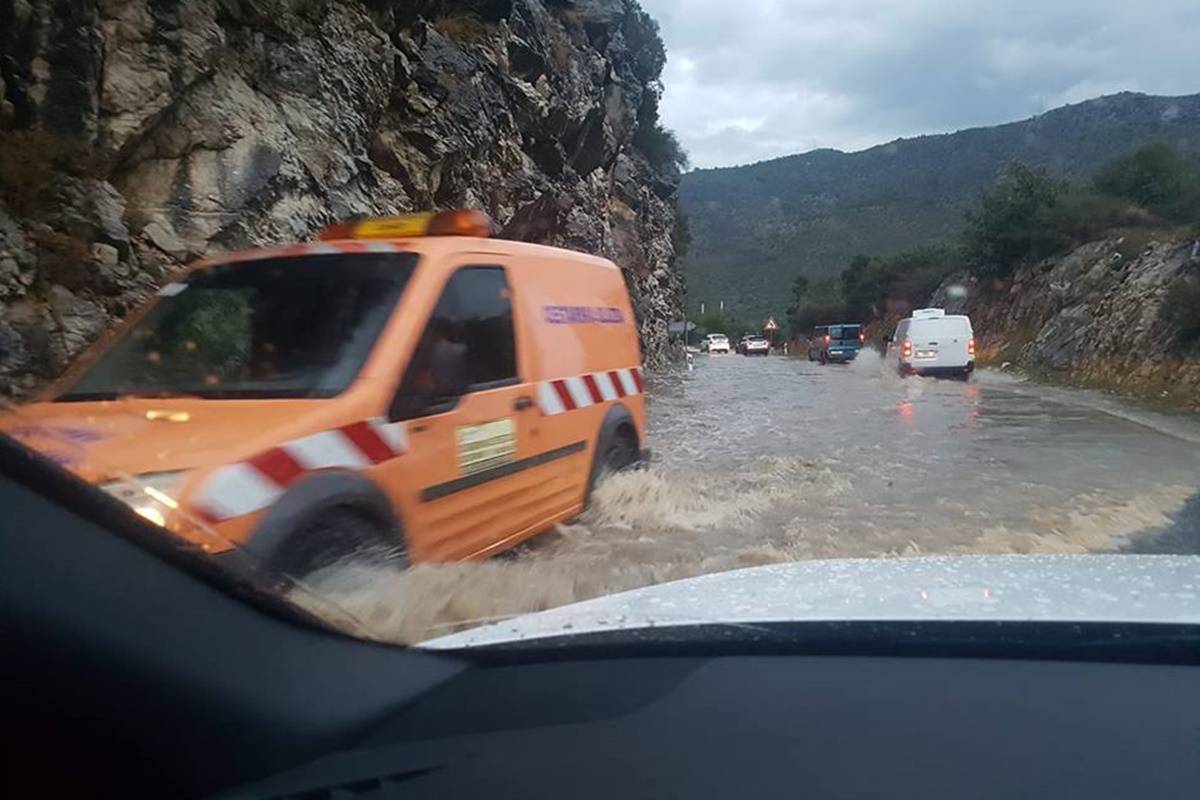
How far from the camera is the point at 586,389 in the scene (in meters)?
6.54

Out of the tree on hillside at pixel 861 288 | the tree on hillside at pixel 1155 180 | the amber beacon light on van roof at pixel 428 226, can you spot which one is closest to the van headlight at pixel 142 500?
the amber beacon light on van roof at pixel 428 226

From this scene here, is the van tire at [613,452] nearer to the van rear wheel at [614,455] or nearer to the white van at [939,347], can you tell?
the van rear wheel at [614,455]

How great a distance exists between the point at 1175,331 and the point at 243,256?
74.2 ft

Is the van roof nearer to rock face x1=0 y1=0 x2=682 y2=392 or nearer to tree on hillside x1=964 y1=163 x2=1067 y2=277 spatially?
rock face x1=0 y1=0 x2=682 y2=392

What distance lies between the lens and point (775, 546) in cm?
655

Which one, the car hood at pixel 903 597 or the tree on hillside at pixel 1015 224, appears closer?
the car hood at pixel 903 597

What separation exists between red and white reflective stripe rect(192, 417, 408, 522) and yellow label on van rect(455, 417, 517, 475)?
1.63 ft

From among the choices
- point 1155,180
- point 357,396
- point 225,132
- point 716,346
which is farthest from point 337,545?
point 716,346

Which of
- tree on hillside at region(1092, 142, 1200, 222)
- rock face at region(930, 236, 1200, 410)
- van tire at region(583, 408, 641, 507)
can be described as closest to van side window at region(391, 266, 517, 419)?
van tire at region(583, 408, 641, 507)

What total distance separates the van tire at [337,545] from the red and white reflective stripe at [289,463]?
6.7 inches

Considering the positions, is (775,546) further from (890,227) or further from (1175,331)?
(890,227)

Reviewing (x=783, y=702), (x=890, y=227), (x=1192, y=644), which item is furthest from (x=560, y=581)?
(x=890, y=227)

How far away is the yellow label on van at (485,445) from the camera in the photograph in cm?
494

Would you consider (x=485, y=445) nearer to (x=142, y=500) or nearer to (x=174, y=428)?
(x=174, y=428)
